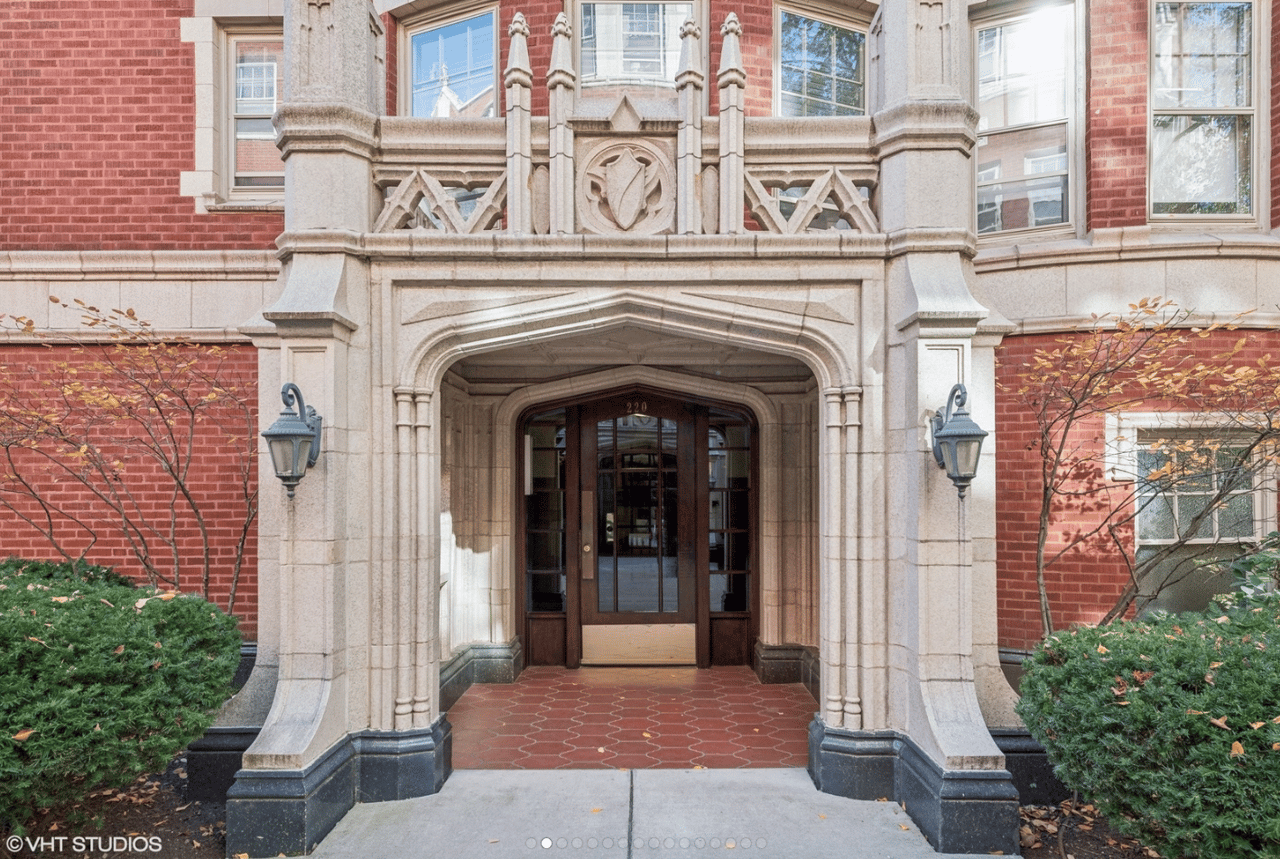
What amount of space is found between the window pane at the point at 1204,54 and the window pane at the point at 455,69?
613 cm

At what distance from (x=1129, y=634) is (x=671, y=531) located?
475 centimetres

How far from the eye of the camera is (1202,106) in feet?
22.3

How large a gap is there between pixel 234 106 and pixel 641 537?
5886mm

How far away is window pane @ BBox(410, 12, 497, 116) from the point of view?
7750 mm

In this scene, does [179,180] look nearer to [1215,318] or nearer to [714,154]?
[714,154]

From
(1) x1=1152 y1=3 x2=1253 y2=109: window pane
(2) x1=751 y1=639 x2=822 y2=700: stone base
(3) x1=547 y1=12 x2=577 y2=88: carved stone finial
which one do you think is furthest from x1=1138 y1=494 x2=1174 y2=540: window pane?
(3) x1=547 y1=12 x2=577 y2=88: carved stone finial

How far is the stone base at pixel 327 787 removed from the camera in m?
4.28

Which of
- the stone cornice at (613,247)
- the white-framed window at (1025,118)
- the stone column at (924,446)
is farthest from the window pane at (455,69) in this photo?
the white-framed window at (1025,118)

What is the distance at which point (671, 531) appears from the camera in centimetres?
830

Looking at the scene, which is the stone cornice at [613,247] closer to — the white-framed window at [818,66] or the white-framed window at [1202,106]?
the white-framed window at [818,66]

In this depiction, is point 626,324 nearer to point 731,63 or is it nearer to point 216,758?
point 731,63

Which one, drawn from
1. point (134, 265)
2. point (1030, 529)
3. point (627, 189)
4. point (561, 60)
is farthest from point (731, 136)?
point (134, 265)

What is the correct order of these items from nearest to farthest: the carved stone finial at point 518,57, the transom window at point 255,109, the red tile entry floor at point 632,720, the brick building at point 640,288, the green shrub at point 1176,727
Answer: the green shrub at point 1176,727, the brick building at point 640,288, the carved stone finial at point 518,57, the red tile entry floor at point 632,720, the transom window at point 255,109

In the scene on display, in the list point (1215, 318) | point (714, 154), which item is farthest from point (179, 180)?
point (1215, 318)
